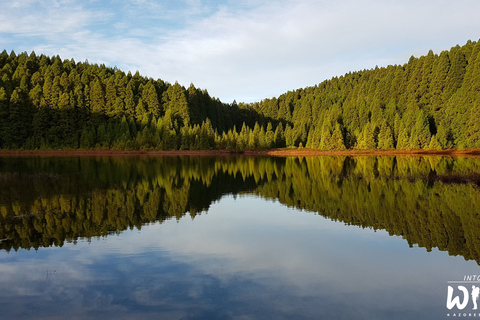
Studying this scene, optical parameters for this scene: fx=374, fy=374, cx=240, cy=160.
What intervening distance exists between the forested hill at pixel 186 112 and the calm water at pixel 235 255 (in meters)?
73.8

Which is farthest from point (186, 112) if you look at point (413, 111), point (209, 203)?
point (209, 203)

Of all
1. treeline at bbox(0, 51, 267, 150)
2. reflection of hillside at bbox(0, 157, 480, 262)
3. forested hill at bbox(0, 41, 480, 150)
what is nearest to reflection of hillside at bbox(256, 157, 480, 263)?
reflection of hillside at bbox(0, 157, 480, 262)

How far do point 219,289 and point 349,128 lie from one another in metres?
110

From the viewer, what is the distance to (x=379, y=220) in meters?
18.0

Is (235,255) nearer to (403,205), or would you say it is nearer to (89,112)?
(403,205)

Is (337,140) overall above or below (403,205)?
above

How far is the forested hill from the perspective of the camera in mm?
91688

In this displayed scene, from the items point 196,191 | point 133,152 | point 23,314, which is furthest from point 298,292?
point 133,152

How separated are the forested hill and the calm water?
242ft

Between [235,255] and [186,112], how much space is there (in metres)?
107

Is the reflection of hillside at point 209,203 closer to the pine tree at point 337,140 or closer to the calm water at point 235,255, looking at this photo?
the calm water at point 235,255

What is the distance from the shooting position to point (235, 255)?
510 inches

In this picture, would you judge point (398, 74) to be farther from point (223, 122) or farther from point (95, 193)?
point (95, 193)

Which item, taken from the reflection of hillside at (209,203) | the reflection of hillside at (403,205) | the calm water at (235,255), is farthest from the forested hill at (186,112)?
the calm water at (235,255)
